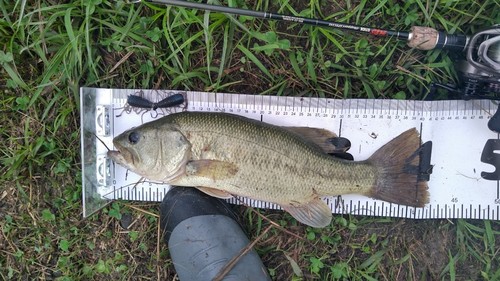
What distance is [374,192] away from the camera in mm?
3018

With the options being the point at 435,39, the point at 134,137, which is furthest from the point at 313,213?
the point at 435,39

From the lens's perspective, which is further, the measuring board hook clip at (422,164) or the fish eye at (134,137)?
the measuring board hook clip at (422,164)

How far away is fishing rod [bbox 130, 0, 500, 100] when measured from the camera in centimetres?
279

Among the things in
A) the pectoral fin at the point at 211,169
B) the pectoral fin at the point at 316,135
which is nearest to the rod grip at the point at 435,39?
the pectoral fin at the point at 316,135

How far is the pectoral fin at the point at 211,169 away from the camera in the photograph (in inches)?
113

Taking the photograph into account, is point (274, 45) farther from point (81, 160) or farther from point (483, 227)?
point (483, 227)

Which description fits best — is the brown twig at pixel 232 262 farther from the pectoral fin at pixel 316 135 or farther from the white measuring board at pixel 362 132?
the pectoral fin at pixel 316 135

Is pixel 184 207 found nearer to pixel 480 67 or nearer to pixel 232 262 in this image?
pixel 232 262

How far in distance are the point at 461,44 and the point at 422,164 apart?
850 mm

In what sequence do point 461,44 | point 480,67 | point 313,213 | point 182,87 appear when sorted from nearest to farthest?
point 480,67 < point 461,44 < point 313,213 < point 182,87

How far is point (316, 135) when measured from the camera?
3.07m

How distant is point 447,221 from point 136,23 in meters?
2.71

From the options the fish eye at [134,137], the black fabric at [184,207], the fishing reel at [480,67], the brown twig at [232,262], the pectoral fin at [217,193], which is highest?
the fishing reel at [480,67]

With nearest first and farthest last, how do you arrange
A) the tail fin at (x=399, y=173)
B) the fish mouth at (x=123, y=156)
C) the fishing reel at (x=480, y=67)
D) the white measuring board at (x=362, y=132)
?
the fishing reel at (x=480, y=67) < the fish mouth at (x=123, y=156) < the tail fin at (x=399, y=173) < the white measuring board at (x=362, y=132)
